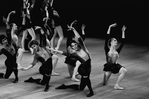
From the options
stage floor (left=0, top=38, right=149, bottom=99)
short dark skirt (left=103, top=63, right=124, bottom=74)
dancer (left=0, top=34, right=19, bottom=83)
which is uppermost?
dancer (left=0, top=34, right=19, bottom=83)

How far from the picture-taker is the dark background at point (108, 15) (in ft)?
53.4

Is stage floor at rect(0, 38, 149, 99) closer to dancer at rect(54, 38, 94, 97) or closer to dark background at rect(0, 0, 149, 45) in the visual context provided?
dancer at rect(54, 38, 94, 97)

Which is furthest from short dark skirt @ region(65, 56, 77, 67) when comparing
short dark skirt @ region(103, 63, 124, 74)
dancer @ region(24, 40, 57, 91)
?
short dark skirt @ region(103, 63, 124, 74)

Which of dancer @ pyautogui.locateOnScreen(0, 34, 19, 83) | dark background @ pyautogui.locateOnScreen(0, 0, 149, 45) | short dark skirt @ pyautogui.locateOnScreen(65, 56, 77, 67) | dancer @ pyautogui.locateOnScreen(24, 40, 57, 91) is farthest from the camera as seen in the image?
dark background @ pyautogui.locateOnScreen(0, 0, 149, 45)

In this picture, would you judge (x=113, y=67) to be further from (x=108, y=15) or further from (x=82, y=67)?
(x=108, y=15)

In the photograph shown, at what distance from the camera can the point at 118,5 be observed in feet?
54.6

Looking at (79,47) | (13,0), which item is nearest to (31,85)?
(79,47)

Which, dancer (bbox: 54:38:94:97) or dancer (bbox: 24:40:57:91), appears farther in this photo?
dancer (bbox: 24:40:57:91)

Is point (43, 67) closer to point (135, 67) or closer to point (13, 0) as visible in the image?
point (135, 67)

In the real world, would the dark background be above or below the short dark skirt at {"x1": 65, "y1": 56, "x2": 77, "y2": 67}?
above

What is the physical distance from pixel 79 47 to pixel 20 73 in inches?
101

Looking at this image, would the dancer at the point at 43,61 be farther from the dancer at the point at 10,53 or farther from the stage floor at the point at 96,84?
the dancer at the point at 10,53

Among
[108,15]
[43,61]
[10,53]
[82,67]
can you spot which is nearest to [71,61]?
[43,61]

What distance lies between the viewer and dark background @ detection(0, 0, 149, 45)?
1628 cm
